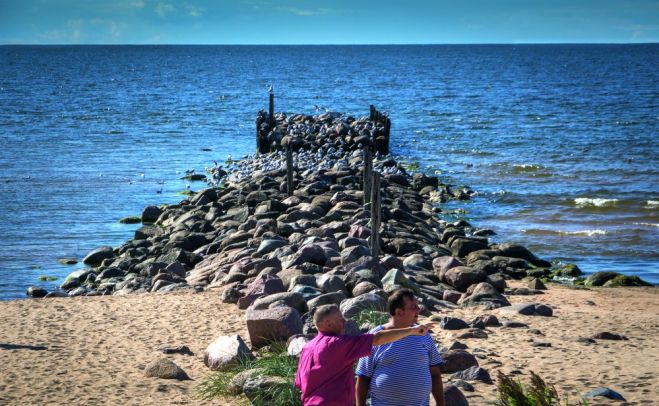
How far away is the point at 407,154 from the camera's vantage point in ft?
129

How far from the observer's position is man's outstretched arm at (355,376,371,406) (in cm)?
658

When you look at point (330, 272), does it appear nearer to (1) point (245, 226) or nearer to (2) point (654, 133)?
(1) point (245, 226)

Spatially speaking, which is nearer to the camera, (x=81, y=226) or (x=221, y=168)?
(x=81, y=226)

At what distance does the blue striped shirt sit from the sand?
9.39 ft

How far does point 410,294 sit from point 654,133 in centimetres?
4102

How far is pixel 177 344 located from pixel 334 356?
6.14 metres

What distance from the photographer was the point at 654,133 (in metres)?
44.7

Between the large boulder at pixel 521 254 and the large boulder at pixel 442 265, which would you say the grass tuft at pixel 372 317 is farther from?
the large boulder at pixel 521 254

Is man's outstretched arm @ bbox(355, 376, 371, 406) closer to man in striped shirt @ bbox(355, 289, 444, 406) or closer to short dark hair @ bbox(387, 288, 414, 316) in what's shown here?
man in striped shirt @ bbox(355, 289, 444, 406)

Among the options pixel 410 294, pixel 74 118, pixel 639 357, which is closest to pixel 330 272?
pixel 639 357

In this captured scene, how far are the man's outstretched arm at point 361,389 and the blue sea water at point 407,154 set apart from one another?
12500mm

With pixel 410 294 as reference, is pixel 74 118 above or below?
below

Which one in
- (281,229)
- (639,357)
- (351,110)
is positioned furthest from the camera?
(351,110)

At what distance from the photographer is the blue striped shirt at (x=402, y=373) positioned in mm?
6559
